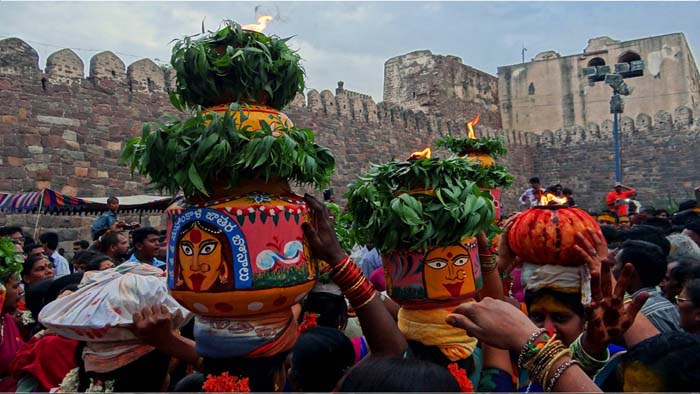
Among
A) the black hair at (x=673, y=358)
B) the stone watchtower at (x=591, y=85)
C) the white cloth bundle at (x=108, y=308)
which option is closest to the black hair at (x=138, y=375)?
the white cloth bundle at (x=108, y=308)

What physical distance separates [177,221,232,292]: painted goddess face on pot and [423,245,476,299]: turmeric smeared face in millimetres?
913

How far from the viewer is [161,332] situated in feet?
8.41

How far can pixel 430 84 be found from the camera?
25406mm

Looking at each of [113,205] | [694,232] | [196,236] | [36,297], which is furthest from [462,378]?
[113,205]

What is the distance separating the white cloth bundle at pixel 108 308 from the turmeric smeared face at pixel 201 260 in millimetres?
373

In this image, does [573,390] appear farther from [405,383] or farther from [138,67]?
[138,67]

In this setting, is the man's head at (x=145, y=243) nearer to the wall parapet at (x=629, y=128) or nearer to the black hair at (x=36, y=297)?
the black hair at (x=36, y=297)

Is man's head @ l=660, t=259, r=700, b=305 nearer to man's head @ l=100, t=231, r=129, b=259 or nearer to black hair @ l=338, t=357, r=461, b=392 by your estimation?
black hair @ l=338, t=357, r=461, b=392

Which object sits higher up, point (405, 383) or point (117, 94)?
point (117, 94)

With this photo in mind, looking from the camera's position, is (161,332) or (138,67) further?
(138,67)

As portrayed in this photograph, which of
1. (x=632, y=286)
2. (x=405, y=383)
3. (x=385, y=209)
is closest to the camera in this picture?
(x=405, y=383)

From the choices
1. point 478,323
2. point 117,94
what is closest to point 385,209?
point 478,323

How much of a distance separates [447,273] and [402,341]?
364mm

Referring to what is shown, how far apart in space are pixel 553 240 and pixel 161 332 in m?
1.73
